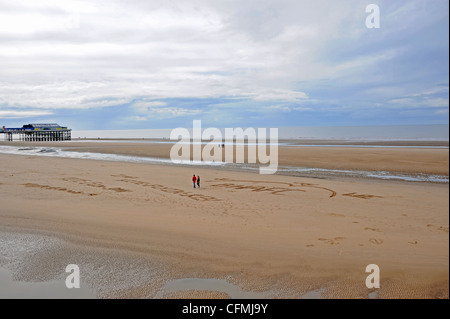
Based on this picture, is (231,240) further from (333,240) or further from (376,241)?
(376,241)

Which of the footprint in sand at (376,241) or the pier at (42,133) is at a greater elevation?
the pier at (42,133)

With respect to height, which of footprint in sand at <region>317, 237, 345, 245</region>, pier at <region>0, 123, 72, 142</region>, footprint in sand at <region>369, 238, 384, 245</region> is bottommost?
footprint in sand at <region>317, 237, 345, 245</region>

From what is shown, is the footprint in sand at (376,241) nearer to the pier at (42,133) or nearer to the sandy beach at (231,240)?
the sandy beach at (231,240)

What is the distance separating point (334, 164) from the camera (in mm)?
27766

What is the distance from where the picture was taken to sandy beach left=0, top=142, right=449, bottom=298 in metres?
6.09

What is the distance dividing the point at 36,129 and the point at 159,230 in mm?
115737

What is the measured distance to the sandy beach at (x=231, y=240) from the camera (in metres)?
6.09

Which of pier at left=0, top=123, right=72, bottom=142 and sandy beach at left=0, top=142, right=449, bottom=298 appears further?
pier at left=0, top=123, right=72, bottom=142

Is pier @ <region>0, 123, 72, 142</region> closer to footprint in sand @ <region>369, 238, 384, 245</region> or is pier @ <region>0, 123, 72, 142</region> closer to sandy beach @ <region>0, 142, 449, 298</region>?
sandy beach @ <region>0, 142, 449, 298</region>

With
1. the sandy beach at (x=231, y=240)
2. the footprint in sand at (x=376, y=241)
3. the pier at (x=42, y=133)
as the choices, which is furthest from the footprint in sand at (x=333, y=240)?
the pier at (x=42, y=133)

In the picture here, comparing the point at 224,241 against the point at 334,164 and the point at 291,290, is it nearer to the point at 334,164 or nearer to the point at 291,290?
the point at 291,290

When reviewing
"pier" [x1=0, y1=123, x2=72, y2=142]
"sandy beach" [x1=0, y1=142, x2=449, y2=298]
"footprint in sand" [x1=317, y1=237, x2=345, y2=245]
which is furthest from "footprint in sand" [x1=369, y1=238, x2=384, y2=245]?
"pier" [x1=0, y1=123, x2=72, y2=142]
